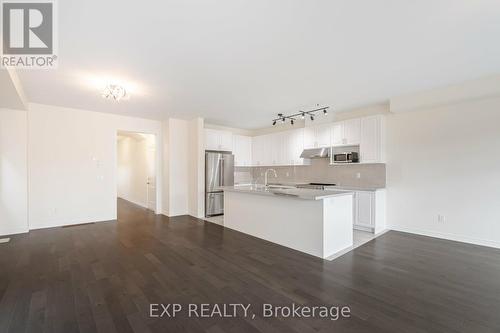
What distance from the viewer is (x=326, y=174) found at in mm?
6105

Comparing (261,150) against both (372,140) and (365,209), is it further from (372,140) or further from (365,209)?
(365,209)

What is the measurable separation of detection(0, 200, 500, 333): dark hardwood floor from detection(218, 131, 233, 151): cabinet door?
343cm

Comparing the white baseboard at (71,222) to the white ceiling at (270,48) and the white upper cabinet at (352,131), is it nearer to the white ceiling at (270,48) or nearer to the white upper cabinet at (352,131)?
the white ceiling at (270,48)

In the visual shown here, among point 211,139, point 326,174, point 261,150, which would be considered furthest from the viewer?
point 261,150

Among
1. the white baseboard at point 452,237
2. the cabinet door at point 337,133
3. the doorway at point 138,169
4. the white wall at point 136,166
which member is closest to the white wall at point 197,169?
the doorway at point 138,169

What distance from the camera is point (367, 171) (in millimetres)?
5336

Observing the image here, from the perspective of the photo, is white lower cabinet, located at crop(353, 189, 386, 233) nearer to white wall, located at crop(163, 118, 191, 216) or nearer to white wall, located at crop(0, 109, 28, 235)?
white wall, located at crop(163, 118, 191, 216)

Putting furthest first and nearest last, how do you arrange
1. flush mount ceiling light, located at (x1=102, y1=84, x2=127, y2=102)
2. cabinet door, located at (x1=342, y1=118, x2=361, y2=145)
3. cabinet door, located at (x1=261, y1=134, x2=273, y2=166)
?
cabinet door, located at (x1=261, y1=134, x2=273, y2=166), cabinet door, located at (x1=342, y1=118, x2=361, y2=145), flush mount ceiling light, located at (x1=102, y1=84, x2=127, y2=102)

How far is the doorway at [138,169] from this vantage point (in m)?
7.34

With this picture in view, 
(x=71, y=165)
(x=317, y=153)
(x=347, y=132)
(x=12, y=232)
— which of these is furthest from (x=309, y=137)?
(x=12, y=232)

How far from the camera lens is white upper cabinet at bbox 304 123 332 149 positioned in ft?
18.9

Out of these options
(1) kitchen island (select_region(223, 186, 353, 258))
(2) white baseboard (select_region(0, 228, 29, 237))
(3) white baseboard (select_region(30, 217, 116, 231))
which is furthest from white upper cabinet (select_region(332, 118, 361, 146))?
(2) white baseboard (select_region(0, 228, 29, 237))

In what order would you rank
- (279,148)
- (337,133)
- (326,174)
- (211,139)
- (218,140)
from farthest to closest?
(279,148) → (218,140) → (211,139) → (326,174) → (337,133)

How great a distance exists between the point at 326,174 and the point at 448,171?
252 centimetres
